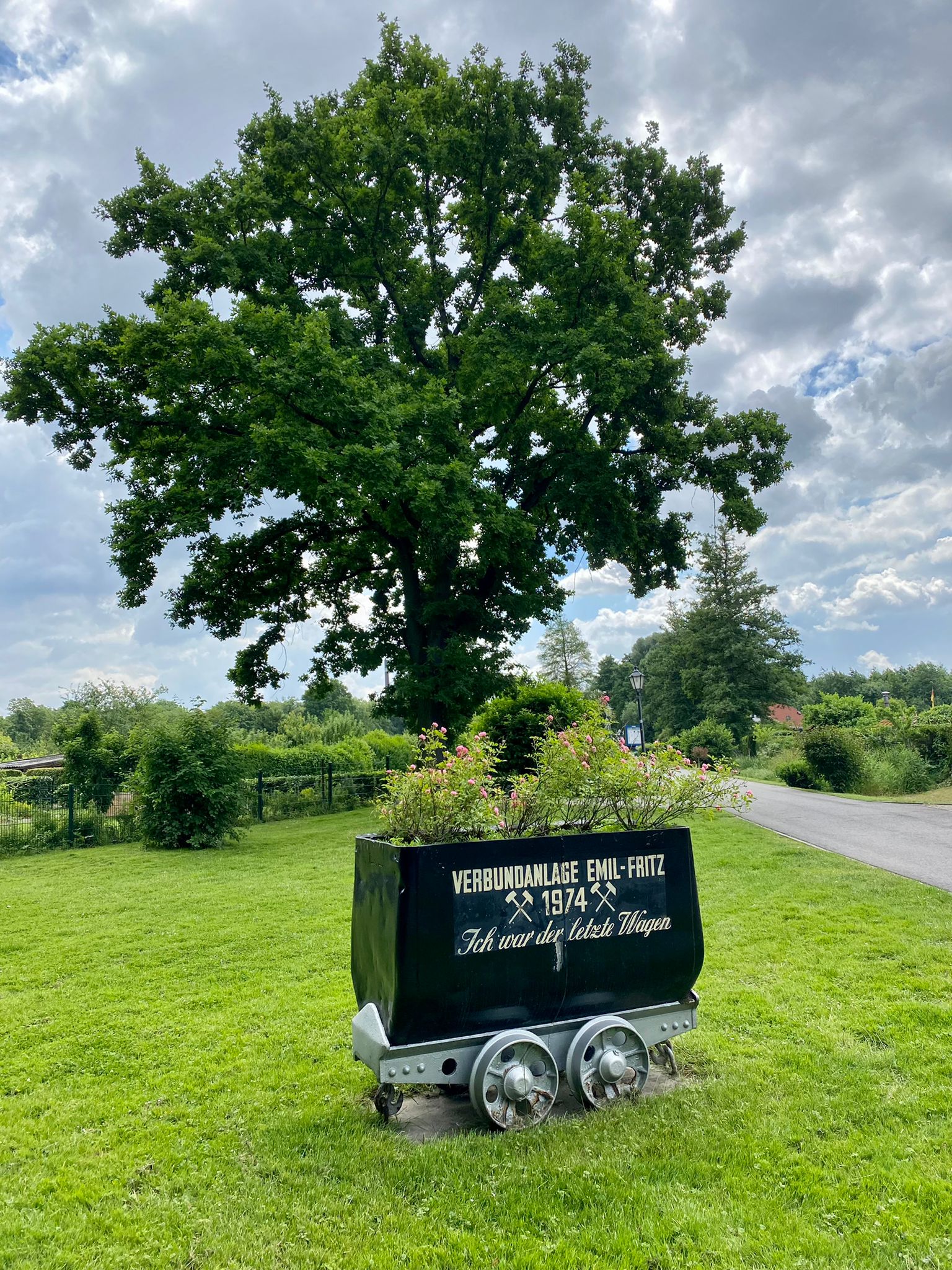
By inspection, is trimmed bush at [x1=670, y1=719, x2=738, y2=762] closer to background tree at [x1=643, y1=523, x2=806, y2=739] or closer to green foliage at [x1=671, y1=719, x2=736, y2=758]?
green foliage at [x1=671, y1=719, x2=736, y2=758]

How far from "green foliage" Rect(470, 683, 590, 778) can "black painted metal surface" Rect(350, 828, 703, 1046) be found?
11.2 meters

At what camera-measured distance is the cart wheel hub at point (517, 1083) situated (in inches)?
147

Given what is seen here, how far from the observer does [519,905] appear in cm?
392

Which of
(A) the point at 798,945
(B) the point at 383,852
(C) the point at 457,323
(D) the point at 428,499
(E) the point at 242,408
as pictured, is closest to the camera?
(B) the point at 383,852

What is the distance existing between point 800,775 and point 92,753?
79.5 ft

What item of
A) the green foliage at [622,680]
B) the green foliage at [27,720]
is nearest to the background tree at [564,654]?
the green foliage at [622,680]

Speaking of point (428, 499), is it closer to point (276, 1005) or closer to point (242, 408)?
point (242, 408)

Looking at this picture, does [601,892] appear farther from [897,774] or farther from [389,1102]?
[897,774]

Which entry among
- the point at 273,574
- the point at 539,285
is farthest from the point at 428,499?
the point at 539,285

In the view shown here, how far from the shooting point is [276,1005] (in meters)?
5.85

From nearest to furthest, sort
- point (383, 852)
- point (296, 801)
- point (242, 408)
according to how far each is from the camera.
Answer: point (383, 852) → point (242, 408) → point (296, 801)

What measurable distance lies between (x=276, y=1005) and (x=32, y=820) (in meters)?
14.9

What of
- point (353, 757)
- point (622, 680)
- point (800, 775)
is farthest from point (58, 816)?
point (622, 680)

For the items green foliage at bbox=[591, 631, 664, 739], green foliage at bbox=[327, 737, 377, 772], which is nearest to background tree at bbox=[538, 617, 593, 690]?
green foliage at bbox=[591, 631, 664, 739]
